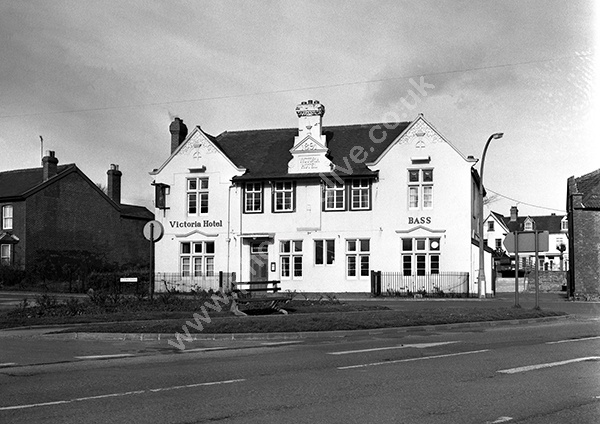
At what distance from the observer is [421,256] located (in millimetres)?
41688

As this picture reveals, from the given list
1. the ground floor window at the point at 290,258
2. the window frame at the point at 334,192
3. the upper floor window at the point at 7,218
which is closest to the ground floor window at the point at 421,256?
the window frame at the point at 334,192

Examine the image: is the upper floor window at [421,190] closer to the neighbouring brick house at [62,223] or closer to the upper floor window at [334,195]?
the upper floor window at [334,195]

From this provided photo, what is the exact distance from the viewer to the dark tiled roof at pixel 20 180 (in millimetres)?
56281

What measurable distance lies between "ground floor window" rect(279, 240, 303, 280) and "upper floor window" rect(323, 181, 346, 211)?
9.22 ft

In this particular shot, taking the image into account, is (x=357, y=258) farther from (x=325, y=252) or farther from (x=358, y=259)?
(x=325, y=252)

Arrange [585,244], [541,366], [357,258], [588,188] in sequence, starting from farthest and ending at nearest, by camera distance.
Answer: [588,188], [357,258], [585,244], [541,366]

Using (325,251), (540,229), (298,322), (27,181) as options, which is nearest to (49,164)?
(27,181)

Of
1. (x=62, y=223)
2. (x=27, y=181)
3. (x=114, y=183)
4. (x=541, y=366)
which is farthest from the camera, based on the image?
(x=114, y=183)

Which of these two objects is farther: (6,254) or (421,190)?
(6,254)

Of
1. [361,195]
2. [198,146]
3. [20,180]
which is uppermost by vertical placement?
[198,146]

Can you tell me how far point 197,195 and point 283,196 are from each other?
5.61 metres

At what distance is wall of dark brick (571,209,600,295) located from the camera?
41.8m

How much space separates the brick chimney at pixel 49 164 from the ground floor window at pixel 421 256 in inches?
1200

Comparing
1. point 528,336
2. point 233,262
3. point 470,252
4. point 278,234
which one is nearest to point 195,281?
point 233,262
